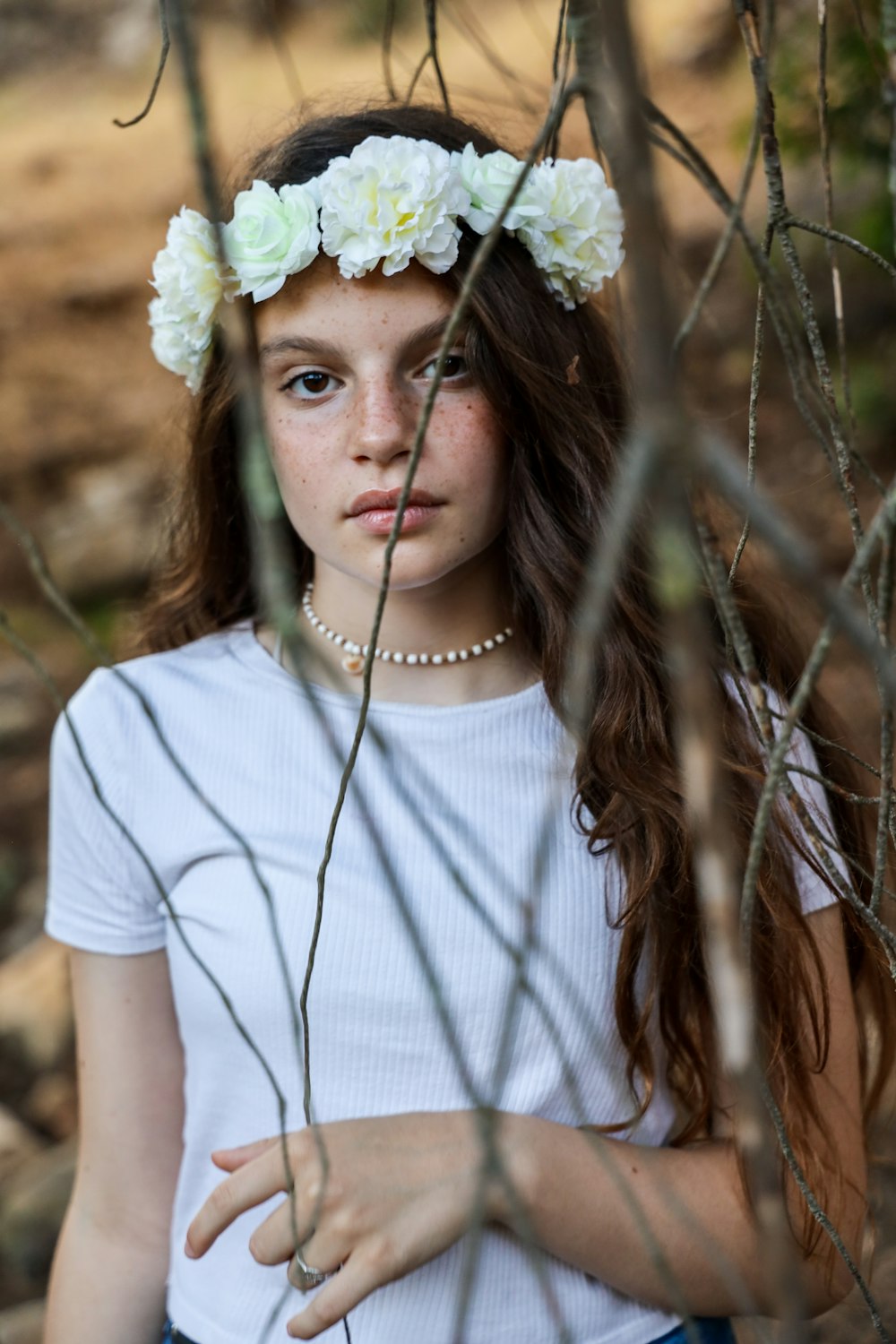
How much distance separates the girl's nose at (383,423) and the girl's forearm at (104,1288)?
78cm

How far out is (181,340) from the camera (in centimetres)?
121

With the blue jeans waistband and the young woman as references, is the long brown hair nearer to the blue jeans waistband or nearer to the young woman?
the young woman

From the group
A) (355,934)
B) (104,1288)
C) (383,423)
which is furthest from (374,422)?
(104,1288)

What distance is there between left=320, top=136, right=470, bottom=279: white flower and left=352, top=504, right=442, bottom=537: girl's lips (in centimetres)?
19


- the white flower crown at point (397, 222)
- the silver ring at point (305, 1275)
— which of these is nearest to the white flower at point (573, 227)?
the white flower crown at point (397, 222)

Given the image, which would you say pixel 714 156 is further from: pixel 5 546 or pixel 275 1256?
pixel 275 1256

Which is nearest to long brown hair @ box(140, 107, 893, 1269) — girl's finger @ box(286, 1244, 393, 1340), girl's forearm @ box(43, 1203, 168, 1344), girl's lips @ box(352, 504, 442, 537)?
girl's lips @ box(352, 504, 442, 537)

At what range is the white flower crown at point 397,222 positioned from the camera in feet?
3.42

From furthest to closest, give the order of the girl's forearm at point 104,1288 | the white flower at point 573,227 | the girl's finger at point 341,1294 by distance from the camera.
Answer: the girl's forearm at point 104,1288 → the white flower at point 573,227 → the girl's finger at point 341,1294

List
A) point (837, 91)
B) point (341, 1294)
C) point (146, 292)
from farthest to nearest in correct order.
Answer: point (146, 292), point (837, 91), point (341, 1294)

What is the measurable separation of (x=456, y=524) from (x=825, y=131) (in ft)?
1.45

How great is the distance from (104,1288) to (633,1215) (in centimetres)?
53

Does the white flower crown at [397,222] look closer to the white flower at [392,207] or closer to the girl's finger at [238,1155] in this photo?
the white flower at [392,207]

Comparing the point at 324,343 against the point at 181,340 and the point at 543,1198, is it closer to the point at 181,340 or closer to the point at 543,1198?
the point at 181,340
